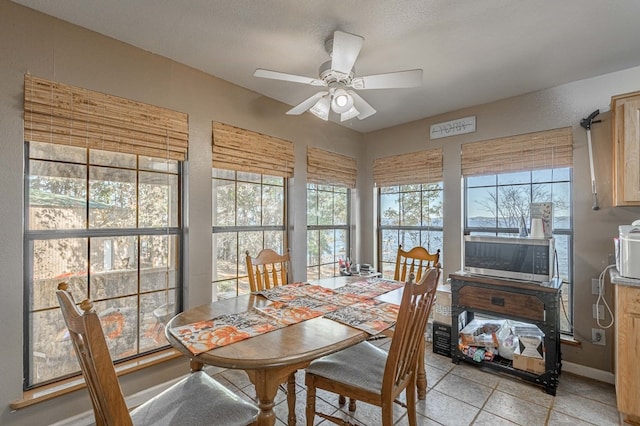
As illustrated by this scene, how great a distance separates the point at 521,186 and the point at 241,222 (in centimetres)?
273

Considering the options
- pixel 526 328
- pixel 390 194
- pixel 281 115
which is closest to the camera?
pixel 526 328

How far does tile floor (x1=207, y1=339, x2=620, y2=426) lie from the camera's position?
1984 millimetres

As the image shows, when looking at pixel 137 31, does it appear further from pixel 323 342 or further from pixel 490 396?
pixel 490 396

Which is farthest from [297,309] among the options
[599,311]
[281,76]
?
[599,311]

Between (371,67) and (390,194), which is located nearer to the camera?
(371,67)

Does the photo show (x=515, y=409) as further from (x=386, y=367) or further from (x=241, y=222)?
(x=241, y=222)

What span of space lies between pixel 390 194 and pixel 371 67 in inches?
76.4

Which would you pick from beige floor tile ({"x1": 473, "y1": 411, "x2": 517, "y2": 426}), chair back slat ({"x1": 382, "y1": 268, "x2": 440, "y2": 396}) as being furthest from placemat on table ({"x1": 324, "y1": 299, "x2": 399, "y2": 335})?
beige floor tile ({"x1": 473, "y1": 411, "x2": 517, "y2": 426})

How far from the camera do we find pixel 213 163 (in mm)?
2584

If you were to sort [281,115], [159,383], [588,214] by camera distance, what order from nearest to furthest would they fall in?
1. [159,383]
2. [588,214]
3. [281,115]

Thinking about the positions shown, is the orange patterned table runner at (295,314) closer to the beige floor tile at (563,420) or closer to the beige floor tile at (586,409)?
the beige floor tile at (563,420)

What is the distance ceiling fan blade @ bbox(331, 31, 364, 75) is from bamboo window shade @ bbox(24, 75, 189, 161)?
1.34 metres

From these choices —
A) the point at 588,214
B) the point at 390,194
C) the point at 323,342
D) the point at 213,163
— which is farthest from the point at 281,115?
the point at 588,214

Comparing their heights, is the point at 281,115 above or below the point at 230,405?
above
